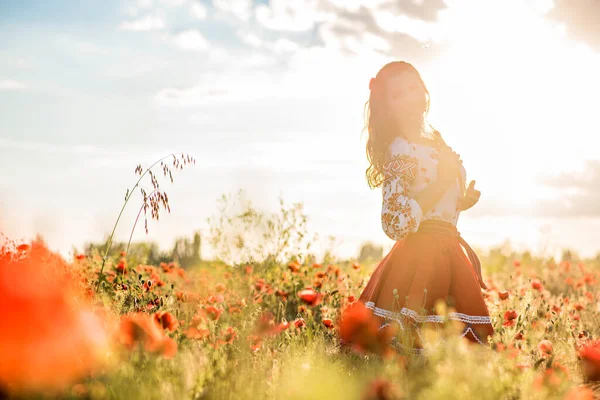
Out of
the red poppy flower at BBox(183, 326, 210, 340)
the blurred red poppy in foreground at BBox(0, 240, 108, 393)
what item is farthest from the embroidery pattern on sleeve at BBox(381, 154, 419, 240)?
the blurred red poppy in foreground at BBox(0, 240, 108, 393)

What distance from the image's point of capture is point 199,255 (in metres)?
10.3

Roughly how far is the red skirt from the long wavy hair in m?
0.63

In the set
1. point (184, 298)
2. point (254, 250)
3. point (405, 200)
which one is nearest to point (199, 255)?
point (254, 250)

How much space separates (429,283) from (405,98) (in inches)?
54.6

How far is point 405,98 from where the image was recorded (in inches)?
167

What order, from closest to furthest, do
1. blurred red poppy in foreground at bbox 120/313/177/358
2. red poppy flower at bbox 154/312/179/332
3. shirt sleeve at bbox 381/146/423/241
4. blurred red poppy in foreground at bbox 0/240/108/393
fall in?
blurred red poppy in foreground at bbox 0/240/108/393 → blurred red poppy in foreground at bbox 120/313/177/358 → red poppy flower at bbox 154/312/179/332 → shirt sleeve at bbox 381/146/423/241

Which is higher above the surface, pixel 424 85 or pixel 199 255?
pixel 424 85

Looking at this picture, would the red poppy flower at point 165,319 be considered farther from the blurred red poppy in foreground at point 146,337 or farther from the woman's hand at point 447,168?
the woman's hand at point 447,168

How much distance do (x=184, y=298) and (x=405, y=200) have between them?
5.59 ft

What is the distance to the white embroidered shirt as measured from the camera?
3701 millimetres

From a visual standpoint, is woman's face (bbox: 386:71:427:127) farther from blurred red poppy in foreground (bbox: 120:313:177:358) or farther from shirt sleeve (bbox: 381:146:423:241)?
blurred red poppy in foreground (bbox: 120:313:177:358)

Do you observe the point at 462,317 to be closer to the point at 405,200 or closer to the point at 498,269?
the point at 405,200

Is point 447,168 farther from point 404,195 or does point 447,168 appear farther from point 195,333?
point 195,333

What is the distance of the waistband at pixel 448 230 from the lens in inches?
154
